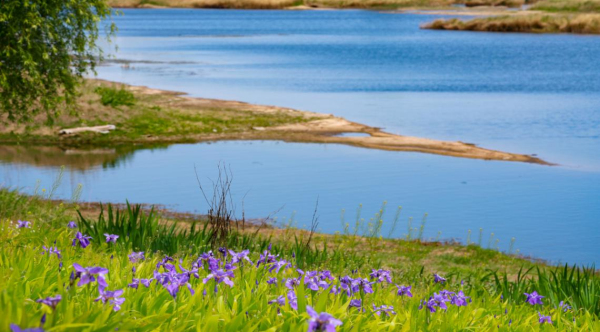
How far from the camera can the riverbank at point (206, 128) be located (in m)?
33.4

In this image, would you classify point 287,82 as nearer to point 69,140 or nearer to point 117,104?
point 117,104

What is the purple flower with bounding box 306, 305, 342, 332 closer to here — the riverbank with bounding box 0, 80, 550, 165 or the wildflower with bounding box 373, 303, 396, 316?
the wildflower with bounding box 373, 303, 396, 316

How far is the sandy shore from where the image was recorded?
32031 mm

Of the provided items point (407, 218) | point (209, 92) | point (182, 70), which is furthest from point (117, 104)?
point (182, 70)

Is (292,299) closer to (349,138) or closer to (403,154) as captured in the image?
(403,154)

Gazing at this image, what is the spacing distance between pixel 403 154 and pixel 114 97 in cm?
1340

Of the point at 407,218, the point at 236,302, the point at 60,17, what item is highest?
the point at 60,17

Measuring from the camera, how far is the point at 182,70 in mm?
62875

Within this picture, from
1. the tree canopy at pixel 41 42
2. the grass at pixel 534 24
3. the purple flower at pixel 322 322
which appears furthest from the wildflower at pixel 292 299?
the grass at pixel 534 24

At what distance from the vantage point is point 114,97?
36.3 metres

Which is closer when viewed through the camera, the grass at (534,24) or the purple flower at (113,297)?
the purple flower at (113,297)

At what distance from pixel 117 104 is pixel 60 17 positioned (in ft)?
48.6

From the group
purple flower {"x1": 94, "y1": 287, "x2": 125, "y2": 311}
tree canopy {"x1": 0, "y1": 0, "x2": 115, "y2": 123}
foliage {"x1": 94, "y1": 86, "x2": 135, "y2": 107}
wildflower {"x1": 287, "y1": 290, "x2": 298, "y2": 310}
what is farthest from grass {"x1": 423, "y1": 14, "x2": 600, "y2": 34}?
purple flower {"x1": 94, "y1": 287, "x2": 125, "y2": 311}

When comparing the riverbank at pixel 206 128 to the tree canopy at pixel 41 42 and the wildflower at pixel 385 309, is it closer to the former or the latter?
the tree canopy at pixel 41 42
